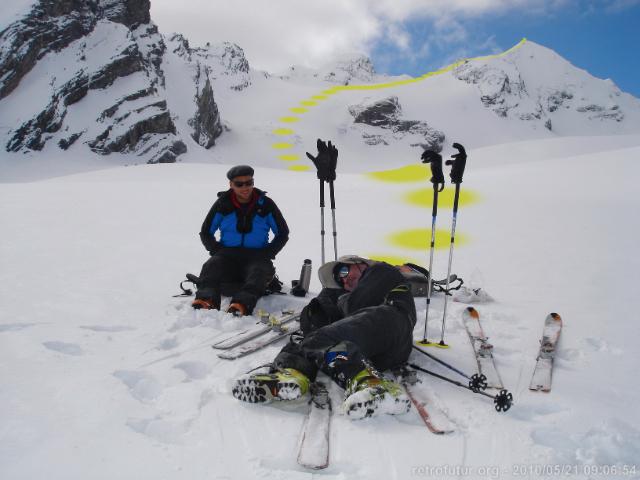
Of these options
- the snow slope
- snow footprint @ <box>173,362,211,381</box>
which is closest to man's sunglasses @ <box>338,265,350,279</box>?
the snow slope

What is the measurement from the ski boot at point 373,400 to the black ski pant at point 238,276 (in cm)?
227

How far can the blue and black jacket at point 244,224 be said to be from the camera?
5480 mm

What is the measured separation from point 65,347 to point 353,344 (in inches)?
93.9

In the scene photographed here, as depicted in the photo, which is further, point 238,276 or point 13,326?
point 238,276

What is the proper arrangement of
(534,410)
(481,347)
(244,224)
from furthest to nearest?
(244,224) < (481,347) < (534,410)

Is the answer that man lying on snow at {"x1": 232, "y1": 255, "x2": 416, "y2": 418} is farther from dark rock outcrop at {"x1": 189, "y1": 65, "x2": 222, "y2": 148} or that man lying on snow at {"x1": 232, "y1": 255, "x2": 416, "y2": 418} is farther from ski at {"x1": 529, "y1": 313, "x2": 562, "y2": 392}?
dark rock outcrop at {"x1": 189, "y1": 65, "x2": 222, "y2": 148}

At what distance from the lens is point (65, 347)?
3.69 m

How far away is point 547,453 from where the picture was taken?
2500 mm

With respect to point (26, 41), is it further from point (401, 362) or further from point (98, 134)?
point (401, 362)

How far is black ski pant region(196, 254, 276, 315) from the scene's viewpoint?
494 cm

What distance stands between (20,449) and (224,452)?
103 cm

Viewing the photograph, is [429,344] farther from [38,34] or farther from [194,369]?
[38,34]

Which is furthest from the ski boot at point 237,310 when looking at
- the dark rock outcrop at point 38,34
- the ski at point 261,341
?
the dark rock outcrop at point 38,34

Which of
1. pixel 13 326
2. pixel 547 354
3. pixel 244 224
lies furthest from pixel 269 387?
pixel 244 224
